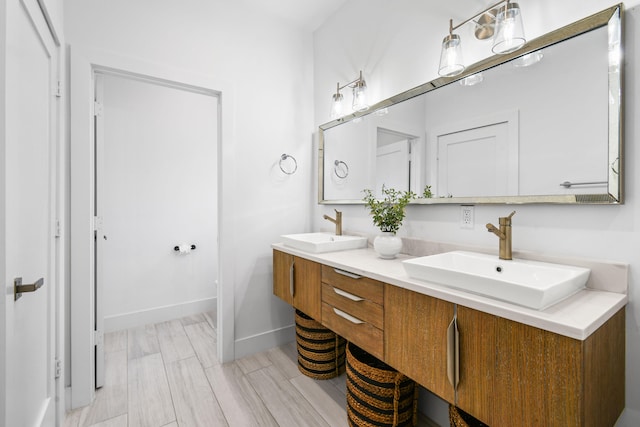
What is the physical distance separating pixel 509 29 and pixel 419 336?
1.29 m

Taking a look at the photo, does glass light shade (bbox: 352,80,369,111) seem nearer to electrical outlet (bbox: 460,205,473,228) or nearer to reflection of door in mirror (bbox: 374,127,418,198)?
reflection of door in mirror (bbox: 374,127,418,198)

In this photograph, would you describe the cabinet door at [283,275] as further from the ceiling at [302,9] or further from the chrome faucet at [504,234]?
the ceiling at [302,9]

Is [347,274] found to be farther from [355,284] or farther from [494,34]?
[494,34]

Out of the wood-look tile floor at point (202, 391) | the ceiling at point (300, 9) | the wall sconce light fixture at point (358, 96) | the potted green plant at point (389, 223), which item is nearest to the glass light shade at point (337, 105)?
the wall sconce light fixture at point (358, 96)

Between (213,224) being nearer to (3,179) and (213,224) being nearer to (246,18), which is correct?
(246,18)

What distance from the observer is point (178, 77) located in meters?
2.07

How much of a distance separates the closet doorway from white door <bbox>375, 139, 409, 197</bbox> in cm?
168

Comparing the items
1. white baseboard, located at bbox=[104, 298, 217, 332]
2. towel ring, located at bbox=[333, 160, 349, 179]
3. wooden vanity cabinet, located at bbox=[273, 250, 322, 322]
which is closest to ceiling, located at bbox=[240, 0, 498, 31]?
towel ring, located at bbox=[333, 160, 349, 179]

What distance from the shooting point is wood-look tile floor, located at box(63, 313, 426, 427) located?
5.51ft

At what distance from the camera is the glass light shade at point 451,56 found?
4.77 ft

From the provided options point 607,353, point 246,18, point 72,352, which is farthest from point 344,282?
point 246,18

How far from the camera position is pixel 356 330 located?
1.45 meters

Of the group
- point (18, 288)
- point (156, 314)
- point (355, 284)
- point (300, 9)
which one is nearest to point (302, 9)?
point (300, 9)

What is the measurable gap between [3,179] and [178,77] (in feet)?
4.73
